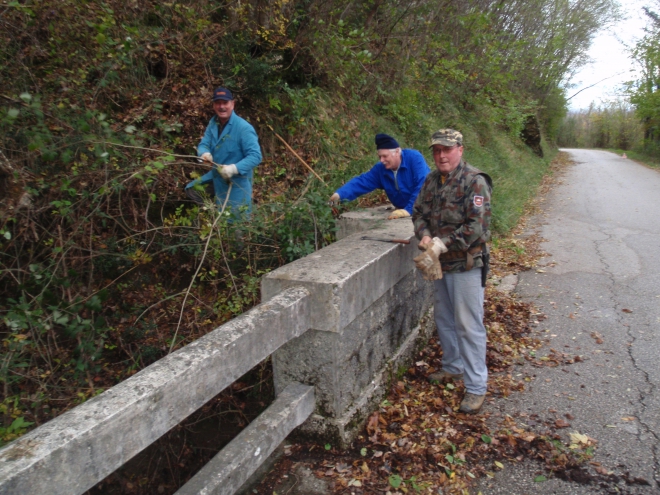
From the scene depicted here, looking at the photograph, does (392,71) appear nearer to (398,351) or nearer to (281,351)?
(398,351)

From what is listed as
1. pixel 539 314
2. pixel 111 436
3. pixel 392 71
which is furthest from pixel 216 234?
pixel 392 71

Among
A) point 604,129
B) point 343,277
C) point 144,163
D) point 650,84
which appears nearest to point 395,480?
point 343,277

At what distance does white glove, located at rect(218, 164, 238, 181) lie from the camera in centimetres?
482

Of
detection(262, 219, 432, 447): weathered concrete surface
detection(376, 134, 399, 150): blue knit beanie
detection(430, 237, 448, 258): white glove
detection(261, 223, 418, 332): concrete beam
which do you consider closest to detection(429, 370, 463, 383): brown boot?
detection(262, 219, 432, 447): weathered concrete surface

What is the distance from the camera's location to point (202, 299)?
4562 mm

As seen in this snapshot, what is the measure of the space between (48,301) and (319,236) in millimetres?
2310

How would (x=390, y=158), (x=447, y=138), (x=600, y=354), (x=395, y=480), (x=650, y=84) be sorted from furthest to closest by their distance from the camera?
(x=650, y=84)
(x=390, y=158)
(x=600, y=354)
(x=447, y=138)
(x=395, y=480)

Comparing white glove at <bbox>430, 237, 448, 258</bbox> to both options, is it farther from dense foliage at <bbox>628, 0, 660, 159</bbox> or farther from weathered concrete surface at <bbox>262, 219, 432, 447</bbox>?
dense foliage at <bbox>628, 0, 660, 159</bbox>

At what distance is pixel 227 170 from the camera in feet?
15.8

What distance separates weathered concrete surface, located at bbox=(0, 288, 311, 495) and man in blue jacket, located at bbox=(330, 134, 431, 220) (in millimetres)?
2321

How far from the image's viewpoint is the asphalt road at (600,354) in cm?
291

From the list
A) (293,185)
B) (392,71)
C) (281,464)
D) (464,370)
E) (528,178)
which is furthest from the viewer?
(528,178)

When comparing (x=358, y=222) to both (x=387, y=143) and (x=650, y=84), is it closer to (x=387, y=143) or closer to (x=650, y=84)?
(x=387, y=143)

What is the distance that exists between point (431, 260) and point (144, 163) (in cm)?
296
